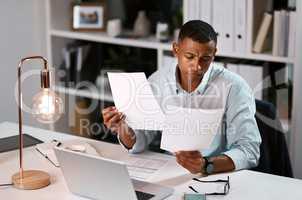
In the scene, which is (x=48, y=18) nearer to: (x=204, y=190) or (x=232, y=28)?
(x=232, y=28)

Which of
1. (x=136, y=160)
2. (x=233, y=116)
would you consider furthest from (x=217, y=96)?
(x=136, y=160)

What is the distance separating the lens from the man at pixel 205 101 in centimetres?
221

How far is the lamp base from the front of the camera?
2.07 m

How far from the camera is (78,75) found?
3.95 meters

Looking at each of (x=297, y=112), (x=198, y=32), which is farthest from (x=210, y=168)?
(x=297, y=112)

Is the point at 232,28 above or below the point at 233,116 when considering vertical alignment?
above

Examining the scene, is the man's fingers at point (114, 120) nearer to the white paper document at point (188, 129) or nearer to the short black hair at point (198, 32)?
the white paper document at point (188, 129)

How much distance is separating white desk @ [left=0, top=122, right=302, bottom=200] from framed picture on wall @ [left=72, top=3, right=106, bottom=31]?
62.4 inches

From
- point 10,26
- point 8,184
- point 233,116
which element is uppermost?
point 10,26

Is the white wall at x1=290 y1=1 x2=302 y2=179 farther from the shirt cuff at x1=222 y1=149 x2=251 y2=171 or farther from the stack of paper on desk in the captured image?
Answer: the stack of paper on desk

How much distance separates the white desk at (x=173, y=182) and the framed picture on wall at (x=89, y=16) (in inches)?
62.4

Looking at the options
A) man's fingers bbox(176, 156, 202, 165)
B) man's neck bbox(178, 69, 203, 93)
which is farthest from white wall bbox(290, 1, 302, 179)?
man's fingers bbox(176, 156, 202, 165)

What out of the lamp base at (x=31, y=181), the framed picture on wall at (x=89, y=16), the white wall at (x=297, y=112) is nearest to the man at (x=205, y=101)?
the lamp base at (x=31, y=181)

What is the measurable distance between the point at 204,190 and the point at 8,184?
0.69m
